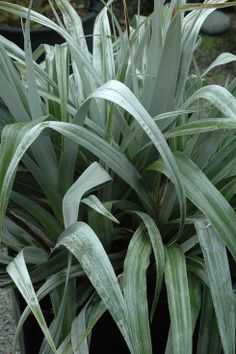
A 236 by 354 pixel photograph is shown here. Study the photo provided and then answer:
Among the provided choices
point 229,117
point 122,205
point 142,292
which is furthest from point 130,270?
point 229,117

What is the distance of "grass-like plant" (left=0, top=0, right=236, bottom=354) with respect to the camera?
102 centimetres

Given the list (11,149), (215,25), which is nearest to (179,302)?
(11,149)

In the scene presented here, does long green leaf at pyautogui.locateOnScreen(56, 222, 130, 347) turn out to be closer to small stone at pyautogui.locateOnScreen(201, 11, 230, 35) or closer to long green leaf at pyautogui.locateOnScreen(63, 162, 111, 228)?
long green leaf at pyautogui.locateOnScreen(63, 162, 111, 228)

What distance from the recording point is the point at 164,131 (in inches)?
48.4

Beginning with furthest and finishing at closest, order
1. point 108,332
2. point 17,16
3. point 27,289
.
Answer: point 17,16
point 108,332
point 27,289

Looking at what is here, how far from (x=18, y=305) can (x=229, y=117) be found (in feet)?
1.76

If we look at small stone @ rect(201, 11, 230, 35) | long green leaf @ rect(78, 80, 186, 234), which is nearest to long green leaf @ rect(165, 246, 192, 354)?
long green leaf @ rect(78, 80, 186, 234)

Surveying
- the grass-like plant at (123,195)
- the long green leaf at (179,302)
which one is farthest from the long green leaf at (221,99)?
the long green leaf at (179,302)

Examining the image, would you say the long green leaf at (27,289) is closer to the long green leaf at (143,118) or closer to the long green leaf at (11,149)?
the long green leaf at (11,149)

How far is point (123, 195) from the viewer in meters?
1.22

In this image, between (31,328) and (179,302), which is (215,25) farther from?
(179,302)

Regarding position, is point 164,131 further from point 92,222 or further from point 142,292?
point 142,292

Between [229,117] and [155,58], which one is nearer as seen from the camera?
[229,117]

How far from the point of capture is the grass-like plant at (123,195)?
102 centimetres
